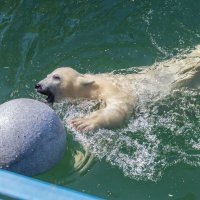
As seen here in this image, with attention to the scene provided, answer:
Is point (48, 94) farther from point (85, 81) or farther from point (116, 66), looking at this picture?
point (116, 66)

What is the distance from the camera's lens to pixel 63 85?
254 inches

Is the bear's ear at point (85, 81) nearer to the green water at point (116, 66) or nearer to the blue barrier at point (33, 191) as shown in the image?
the green water at point (116, 66)

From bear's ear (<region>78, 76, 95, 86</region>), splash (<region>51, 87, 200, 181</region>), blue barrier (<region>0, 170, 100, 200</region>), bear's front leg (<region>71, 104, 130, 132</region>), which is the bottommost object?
splash (<region>51, 87, 200, 181</region>)

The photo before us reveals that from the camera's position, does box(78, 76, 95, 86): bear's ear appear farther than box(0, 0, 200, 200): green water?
Yes

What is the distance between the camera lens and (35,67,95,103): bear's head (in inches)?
251

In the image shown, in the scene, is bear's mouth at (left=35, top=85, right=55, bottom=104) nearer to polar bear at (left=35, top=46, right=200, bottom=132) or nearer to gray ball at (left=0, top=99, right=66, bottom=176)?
polar bear at (left=35, top=46, right=200, bottom=132)

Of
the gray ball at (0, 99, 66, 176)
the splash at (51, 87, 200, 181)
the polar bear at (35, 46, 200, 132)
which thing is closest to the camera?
the gray ball at (0, 99, 66, 176)

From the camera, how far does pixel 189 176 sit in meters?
5.56

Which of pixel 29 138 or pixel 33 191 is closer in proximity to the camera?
pixel 33 191

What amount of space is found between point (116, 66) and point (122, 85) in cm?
114

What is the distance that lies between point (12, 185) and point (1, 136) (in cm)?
115

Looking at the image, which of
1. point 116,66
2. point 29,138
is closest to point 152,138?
point 29,138

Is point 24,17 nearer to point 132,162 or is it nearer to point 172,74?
point 172,74

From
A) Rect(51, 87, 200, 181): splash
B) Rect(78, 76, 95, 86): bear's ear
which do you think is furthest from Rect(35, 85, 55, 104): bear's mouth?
Rect(78, 76, 95, 86): bear's ear
